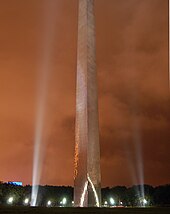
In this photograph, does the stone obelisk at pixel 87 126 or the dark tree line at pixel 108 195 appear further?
the dark tree line at pixel 108 195

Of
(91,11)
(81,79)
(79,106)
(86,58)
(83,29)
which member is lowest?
(79,106)

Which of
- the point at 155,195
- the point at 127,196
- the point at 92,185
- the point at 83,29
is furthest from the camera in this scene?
the point at 127,196

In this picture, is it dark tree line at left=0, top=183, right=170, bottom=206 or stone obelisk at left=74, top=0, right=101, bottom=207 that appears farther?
dark tree line at left=0, top=183, right=170, bottom=206

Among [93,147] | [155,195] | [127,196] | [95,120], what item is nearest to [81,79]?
[95,120]

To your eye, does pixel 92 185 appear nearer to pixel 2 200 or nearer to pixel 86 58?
pixel 86 58
